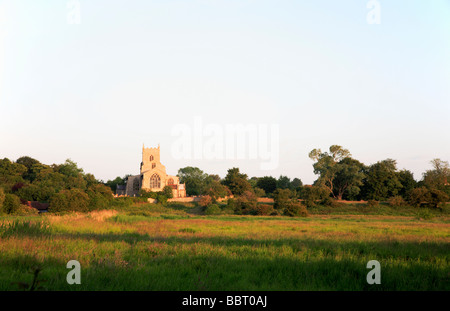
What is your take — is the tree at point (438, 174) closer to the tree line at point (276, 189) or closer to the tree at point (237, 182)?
the tree line at point (276, 189)

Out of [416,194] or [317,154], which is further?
[317,154]

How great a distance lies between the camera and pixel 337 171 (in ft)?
224

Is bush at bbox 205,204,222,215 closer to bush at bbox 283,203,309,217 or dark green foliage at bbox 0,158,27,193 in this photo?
bush at bbox 283,203,309,217

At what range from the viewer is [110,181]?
104625 mm

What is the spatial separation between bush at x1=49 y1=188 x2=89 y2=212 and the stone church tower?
27040mm

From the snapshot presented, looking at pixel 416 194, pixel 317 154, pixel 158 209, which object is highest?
pixel 317 154

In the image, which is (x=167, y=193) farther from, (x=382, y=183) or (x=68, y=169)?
(x=382, y=183)

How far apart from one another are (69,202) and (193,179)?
57553 mm

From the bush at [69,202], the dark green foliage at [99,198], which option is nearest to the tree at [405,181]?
the dark green foliage at [99,198]

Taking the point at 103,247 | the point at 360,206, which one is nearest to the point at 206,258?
the point at 103,247

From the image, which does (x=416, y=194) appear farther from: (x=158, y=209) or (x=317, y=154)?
(x=158, y=209)

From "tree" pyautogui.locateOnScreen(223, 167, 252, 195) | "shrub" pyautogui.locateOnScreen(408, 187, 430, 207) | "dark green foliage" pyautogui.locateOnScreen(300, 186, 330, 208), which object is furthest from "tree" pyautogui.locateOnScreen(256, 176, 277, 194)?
"shrub" pyautogui.locateOnScreen(408, 187, 430, 207)
